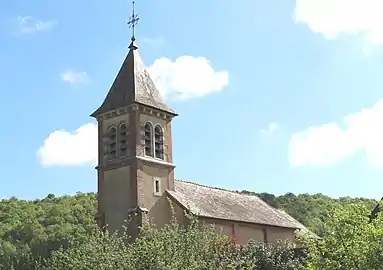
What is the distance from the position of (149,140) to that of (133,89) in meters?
3.14

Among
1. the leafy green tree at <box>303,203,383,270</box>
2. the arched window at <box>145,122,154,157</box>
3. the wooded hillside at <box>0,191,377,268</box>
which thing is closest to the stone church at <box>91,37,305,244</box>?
the arched window at <box>145,122,154,157</box>

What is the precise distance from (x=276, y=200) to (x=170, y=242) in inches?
2508

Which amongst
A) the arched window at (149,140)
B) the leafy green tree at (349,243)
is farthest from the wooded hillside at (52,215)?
the leafy green tree at (349,243)

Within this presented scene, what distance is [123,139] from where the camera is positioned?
3647 centimetres

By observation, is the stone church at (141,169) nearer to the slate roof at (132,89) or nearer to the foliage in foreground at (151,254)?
the slate roof at (132,89)

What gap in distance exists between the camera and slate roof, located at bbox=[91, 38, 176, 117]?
36938 mm

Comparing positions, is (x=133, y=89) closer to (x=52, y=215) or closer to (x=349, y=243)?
(x=349, y=243)

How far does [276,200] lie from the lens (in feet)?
262

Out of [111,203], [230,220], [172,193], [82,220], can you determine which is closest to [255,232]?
[230,220]

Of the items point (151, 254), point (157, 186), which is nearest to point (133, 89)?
point (157, 186)

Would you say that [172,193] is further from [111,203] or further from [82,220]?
[82,220]

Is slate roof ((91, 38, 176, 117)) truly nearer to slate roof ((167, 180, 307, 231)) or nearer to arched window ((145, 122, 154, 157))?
arched window ((145, 122, 154, 157))

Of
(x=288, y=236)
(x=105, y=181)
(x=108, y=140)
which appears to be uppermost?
(x=108, y=140)

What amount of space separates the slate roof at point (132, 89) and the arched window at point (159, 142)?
4.32ft
